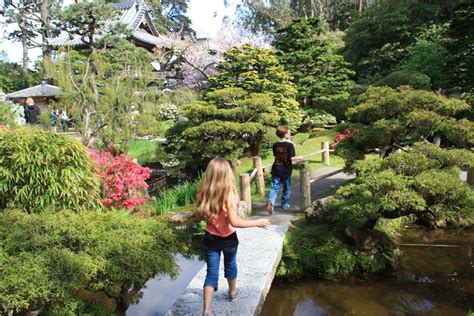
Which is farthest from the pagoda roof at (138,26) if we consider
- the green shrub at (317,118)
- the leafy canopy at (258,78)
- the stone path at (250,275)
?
the stone path at (250,275)

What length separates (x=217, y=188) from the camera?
10.4 feet

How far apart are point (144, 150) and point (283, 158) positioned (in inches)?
354

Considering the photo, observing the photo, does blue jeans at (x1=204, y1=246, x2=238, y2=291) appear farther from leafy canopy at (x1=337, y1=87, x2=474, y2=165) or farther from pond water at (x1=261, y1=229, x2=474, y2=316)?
leafy canopy at (x1=337, y1=87, x2=474, y2=165)

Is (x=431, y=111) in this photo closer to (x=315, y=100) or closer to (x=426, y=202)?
(x=426, y=202)

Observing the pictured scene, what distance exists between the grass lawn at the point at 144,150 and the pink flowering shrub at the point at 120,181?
17.2 ft

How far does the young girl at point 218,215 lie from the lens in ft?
10.4

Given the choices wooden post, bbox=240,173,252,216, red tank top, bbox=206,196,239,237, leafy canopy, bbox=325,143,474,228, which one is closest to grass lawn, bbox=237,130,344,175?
wooden post, bbox=240,173,252,216

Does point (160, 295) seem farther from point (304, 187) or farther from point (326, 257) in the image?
point (304, 187)

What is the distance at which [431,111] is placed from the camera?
6.19m

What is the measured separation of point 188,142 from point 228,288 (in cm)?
602

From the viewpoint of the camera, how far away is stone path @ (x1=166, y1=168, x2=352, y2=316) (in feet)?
12.4

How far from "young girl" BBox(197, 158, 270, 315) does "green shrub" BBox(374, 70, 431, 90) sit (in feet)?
38.7

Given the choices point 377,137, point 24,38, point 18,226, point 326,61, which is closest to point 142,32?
point 24,38

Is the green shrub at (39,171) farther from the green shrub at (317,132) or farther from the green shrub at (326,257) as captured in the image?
the green shrub at (317,132)
